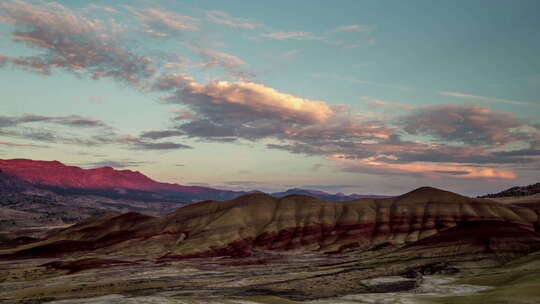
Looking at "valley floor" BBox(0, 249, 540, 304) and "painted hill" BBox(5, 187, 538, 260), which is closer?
"valley floor" BBox(0, 249, 540, 304)

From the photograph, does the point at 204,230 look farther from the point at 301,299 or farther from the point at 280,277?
the point at 301,299

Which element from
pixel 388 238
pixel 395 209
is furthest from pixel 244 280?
pixel 395 209

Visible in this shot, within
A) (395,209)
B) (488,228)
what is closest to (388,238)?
(395,209)

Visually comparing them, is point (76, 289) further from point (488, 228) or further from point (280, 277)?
point (488, 228)

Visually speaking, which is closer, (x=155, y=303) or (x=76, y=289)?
(x=155, y=303)

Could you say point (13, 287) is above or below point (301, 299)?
below

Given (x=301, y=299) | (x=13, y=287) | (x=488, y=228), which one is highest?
(x=488, y=228)

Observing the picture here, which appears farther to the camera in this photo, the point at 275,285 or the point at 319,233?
the point at 319,233

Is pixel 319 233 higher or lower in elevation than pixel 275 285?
higher

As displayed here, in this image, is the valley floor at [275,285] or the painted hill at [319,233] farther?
the painted hill at [319,233]

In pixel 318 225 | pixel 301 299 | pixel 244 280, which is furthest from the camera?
pixel 318 225

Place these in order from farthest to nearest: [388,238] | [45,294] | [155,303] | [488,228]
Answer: [388,238], [488,228], [45,294], [155,303]

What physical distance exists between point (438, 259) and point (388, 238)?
66937mm

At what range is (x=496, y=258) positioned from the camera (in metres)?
100
